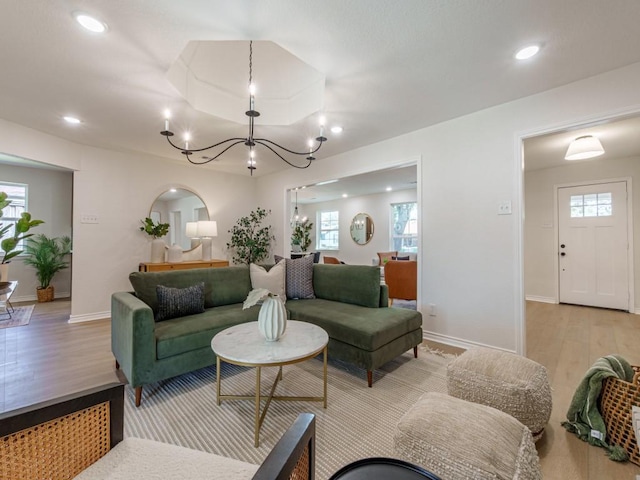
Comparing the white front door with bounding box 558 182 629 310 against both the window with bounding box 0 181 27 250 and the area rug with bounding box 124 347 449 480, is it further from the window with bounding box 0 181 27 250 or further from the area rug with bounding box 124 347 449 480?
the window with bounding box 0 181 27 250

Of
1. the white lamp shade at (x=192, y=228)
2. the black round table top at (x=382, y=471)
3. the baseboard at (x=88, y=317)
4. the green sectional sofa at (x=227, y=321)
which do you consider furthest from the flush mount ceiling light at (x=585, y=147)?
the baseboard at (x=88, y=317)

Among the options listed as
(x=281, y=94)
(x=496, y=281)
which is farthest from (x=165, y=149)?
(x=496, y=281)

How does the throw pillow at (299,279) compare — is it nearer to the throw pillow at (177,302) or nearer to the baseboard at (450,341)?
the throw pillow at (177,302)

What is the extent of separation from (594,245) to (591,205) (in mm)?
692

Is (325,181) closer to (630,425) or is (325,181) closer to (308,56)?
(308,56)

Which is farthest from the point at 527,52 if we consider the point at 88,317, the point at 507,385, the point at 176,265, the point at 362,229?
the point at 362,229

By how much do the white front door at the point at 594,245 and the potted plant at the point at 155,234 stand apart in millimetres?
6968

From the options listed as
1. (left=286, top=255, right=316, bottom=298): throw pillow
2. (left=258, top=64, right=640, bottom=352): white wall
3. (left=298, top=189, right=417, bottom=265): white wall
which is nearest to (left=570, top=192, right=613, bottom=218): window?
(left=298, top=189, right=417, bottom=265): white wall

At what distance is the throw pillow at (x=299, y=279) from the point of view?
3309 mm

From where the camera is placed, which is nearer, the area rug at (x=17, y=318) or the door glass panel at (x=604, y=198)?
the area rug at (x=17, y=318)

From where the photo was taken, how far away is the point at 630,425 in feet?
4.81

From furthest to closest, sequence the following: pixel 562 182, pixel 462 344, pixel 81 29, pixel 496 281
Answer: pixel 562 182, pixel 462 344, pixel 496 281, pixel 81 29

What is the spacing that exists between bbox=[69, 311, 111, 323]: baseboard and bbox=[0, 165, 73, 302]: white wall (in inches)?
94.6

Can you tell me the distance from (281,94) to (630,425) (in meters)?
3.55
